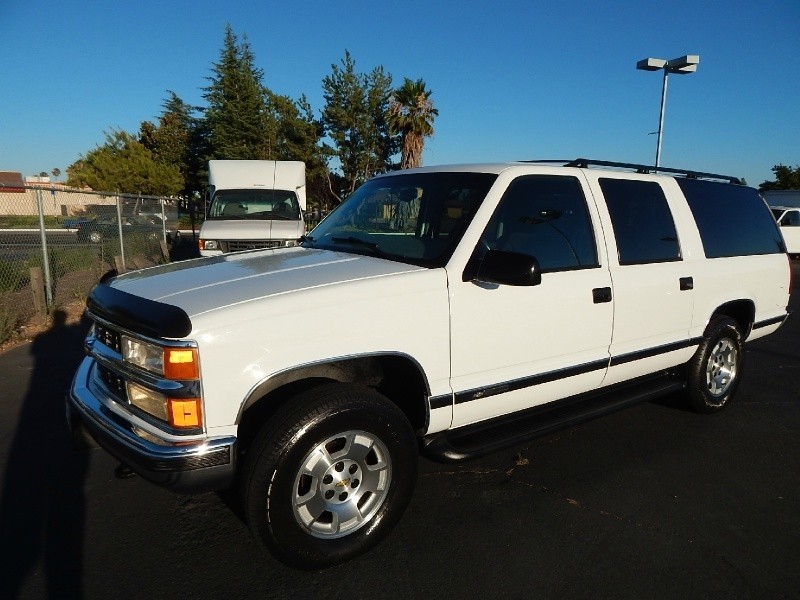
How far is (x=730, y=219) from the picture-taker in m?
4.48

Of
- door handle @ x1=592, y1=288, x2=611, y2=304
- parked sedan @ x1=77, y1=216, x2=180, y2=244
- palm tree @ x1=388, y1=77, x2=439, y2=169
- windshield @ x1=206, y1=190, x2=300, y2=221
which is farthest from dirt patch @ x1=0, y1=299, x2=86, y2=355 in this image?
palm tree @ x1=388, y1=77, x2=439, y2=169

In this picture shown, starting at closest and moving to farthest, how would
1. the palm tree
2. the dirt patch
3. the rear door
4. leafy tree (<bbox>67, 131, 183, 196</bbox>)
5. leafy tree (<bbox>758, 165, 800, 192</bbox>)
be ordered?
1. the rear door
2. the dirt patch
3. the palm tree
4. leafy tree (<bbox>67, 131, 183, 196</bbox>)
5. leafy tree (<bbox>758, 165, 800, 192</bbox>)

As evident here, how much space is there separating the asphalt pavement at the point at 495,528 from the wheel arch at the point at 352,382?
2.10 feet

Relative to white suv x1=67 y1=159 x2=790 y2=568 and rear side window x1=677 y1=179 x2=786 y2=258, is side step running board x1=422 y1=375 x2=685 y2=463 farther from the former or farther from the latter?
rear side window x1=677 y1=179 x2=786 y2=258

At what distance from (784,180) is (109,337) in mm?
50902

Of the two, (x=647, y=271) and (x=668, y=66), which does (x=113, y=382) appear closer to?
(x=647, y=271)

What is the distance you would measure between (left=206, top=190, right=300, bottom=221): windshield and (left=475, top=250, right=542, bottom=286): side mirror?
8.57 metres

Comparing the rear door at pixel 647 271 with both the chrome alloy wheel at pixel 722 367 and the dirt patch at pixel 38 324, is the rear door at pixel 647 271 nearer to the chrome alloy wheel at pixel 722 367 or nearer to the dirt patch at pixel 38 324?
the chrome alloy wheel at pixel 722 367

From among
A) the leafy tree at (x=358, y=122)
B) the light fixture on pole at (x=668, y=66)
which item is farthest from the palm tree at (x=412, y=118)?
the light fixture on pole at (x=668, y=66)

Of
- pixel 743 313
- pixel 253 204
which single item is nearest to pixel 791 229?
pixel 743 313

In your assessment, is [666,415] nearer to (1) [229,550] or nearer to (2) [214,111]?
(1) [229,550]

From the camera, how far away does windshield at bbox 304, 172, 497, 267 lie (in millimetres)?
2994

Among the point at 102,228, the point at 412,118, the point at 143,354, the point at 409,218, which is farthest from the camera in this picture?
the point at 412,118

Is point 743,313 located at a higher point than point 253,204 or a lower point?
lower
